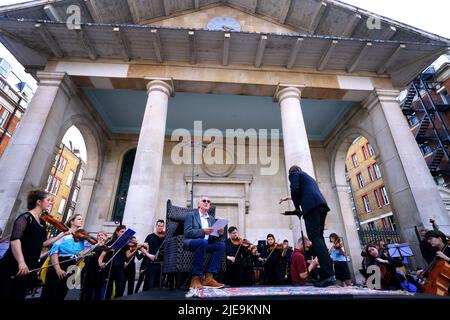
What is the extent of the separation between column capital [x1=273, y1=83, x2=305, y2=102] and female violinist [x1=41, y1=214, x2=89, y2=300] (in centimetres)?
820

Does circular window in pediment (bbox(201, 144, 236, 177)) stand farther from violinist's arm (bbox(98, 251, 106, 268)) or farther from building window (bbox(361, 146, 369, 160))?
building window (bbox(361, 146, 369, 160))

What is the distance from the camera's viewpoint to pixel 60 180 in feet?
121

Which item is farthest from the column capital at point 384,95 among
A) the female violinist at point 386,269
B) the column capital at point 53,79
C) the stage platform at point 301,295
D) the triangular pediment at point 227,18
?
the column capital at point 53,79

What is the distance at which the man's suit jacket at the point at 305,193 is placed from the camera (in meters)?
3.92

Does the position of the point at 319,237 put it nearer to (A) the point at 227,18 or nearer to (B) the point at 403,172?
(B) the point at 403,172

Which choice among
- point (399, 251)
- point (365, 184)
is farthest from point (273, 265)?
point (365, 184)

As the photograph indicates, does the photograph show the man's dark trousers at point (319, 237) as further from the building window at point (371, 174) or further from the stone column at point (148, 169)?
the building window at point (371, 174)

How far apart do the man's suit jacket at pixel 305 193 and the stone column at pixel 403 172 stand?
238 inches

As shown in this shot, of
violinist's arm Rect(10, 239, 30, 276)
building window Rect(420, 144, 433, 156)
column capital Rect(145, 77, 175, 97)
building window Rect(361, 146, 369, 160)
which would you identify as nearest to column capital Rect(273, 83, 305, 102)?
column capital Rect(145, 77, 175, 97)

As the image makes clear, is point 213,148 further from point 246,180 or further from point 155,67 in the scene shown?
point 155,67

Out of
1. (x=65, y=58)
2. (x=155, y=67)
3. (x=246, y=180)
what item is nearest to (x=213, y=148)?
(x=246, y=180)

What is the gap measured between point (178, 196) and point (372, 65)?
11106 mm

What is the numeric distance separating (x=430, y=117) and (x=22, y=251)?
28.7 m

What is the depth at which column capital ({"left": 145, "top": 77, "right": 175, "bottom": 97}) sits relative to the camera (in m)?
9.08
